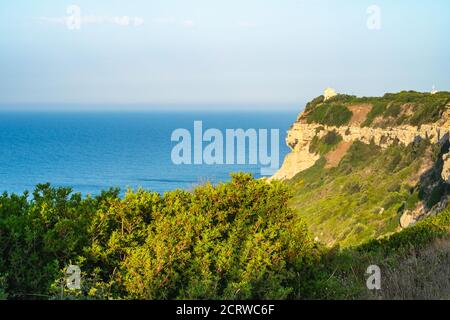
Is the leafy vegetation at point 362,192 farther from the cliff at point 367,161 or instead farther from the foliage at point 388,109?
the foliage at point 388,109

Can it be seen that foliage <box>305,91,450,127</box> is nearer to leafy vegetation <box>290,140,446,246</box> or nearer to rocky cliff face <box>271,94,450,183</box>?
rocky cliff face <box>271,94,450,183</box>

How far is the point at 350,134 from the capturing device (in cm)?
8650

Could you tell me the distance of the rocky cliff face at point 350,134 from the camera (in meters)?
69.1

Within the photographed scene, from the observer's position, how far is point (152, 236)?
671 centimetres

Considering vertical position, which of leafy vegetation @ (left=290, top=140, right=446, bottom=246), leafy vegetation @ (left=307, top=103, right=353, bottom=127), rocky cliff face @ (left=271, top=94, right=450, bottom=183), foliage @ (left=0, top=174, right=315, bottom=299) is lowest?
foliage @ (left=0, top=174, right=315, bottom=299)

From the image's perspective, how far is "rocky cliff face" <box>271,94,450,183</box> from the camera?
2719 inches

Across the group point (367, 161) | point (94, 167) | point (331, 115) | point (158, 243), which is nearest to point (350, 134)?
point (331, 115)

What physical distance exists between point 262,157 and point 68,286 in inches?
5295

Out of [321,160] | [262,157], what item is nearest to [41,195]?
[321,160]

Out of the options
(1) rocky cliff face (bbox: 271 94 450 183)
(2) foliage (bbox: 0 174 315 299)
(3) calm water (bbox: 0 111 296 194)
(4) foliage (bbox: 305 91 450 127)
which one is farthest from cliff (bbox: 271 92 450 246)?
(2) foliage (bbox: 0 174 315 299)

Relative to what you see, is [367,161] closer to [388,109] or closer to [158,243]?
[388,109]
